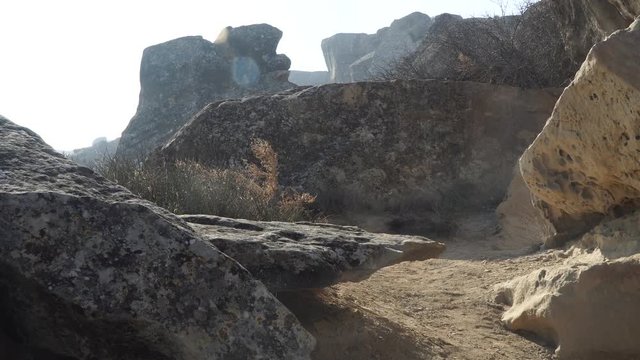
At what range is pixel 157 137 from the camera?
19.8m

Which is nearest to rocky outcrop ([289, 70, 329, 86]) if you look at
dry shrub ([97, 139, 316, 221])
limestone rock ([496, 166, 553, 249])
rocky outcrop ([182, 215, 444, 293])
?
limestone rock ([496, 166, 553, 249])

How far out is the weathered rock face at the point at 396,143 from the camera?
889 centimetres

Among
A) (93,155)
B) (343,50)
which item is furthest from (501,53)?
(343,50)

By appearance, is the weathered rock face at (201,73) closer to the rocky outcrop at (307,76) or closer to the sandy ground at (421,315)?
the sandy ground at (421,315)

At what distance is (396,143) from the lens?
9141 millimetres

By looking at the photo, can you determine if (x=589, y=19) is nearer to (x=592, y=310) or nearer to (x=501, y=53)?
(x=592, y=310)

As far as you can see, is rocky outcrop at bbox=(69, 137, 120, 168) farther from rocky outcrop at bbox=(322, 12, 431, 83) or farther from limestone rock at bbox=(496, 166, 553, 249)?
rocky outcrop at bbox=(322, 12, 431, 83)

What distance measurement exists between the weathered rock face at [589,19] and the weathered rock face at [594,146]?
2.30ft

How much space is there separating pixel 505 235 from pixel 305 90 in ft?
12.5

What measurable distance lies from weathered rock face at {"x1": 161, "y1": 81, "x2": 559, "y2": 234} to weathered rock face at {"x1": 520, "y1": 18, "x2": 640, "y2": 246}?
4.62 meters

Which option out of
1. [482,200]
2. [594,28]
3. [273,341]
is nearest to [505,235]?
[482,200]

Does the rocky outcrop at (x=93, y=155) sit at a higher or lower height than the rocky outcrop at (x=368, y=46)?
lower

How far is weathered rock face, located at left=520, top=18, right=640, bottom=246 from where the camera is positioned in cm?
273

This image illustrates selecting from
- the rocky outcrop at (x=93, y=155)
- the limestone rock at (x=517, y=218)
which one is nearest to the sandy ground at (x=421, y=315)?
the rocky outcrop at (x=93, y=155)
